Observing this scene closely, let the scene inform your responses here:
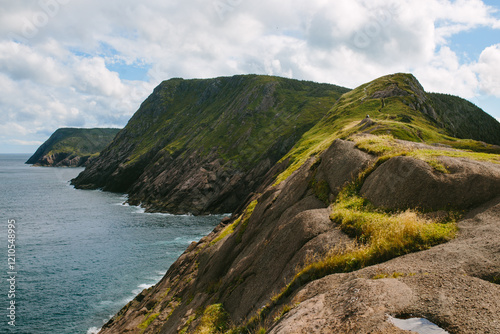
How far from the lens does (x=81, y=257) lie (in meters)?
63.6

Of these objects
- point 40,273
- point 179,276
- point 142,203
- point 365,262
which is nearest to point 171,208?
point 142,203

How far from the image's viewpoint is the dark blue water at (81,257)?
43.2 meters

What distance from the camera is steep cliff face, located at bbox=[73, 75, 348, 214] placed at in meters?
118

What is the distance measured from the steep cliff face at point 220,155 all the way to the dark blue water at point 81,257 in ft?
55.4

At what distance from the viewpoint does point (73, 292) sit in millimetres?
48750

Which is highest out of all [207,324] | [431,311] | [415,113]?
[415,113]

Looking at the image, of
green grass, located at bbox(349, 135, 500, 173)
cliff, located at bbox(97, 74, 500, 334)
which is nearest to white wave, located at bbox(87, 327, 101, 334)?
cliff, located at bbox(97, 74, 500, 334)

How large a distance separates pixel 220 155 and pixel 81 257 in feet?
271

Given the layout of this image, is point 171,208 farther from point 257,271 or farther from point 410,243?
point 410,243

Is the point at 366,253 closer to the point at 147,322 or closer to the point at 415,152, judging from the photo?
the point at 415,152

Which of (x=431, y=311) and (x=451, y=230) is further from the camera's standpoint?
(x=451, y=230)

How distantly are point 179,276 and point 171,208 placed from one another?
8182 cm

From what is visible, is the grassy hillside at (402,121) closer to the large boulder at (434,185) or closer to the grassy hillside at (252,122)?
the large boulder at (434,185)

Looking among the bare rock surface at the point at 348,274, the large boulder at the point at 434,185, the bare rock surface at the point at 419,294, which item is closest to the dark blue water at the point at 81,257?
the bare rock surface at the point at 348,274
